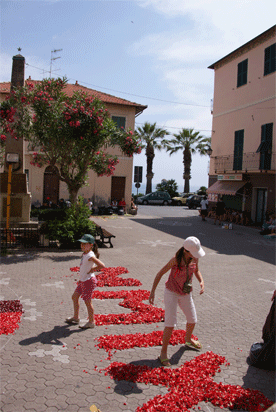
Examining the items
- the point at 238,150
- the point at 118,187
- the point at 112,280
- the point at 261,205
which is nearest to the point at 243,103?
the point at 238,150

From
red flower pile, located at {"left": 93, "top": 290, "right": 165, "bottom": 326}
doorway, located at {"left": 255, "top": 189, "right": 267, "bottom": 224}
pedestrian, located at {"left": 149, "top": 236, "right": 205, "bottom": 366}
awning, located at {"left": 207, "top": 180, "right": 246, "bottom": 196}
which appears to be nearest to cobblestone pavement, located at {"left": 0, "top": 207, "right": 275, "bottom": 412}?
red flower pile, located at {"left": 93, "top": 290, "right": 165, "bottom": 326}

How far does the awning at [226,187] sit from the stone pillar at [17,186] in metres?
15.3

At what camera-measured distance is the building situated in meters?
27.6

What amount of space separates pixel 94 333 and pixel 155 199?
37.6 m

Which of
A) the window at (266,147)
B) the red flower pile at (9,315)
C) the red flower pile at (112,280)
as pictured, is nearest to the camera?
the red flower pile at (9,315)

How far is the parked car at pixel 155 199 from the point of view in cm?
4250

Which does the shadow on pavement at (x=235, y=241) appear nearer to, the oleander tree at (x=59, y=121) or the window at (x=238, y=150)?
the window at (x=238, y=150)

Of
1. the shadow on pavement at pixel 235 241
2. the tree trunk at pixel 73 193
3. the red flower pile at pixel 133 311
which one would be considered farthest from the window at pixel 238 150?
the red flower pile at pixel 133 311

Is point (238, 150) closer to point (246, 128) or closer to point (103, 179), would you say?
point (246, 128)

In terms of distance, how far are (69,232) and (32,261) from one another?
2.13 meters

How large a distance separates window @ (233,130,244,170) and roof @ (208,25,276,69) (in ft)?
17.8

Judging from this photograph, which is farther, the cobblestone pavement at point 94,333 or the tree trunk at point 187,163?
the tree trunk at point 187,163

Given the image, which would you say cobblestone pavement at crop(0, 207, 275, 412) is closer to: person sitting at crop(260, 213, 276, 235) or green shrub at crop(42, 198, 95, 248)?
green shrub at crop(42, 198, 95, 248)

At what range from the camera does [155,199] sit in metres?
43.1
